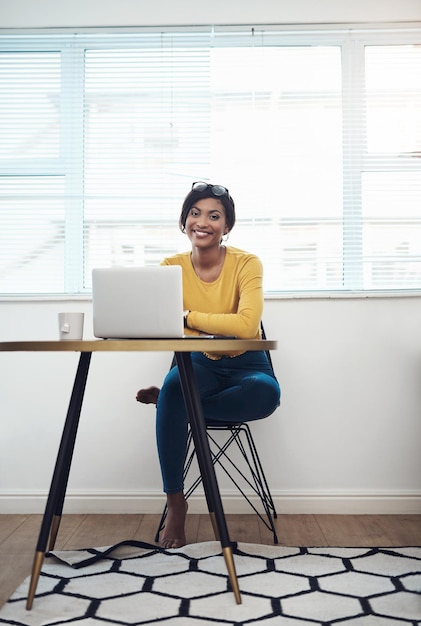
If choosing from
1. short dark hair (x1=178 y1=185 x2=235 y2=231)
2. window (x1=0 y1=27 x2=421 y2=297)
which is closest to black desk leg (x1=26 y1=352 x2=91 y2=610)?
short dark hair (x1=178 y1=185 x2=235 y2=231)

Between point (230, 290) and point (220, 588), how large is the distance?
3.82 feet

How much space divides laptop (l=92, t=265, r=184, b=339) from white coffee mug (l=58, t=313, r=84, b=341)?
0.27ft

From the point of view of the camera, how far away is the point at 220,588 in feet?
6.41

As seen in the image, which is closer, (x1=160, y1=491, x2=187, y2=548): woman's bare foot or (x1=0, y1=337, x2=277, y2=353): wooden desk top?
(x1=0, y1=337, x2=277, y2=353): wooden desk top

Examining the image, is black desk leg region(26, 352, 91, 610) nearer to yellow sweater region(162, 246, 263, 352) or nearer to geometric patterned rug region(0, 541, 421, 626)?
geometric patterned rug region(0, 541, 421, 626)

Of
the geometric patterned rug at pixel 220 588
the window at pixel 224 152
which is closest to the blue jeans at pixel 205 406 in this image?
the geometric patterned rug at pixel 220 588

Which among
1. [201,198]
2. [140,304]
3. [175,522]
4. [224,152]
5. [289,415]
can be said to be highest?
[224,152]

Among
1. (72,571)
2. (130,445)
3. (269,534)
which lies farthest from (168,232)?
(72,571)

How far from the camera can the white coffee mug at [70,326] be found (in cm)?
199

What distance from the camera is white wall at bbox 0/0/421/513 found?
3.09m

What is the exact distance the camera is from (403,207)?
10.5 feet

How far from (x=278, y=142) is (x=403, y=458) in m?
1.58

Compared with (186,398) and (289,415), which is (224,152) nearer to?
(289,415)

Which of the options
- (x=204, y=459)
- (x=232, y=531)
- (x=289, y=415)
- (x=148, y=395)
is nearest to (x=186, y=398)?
(x=204, y=459)
